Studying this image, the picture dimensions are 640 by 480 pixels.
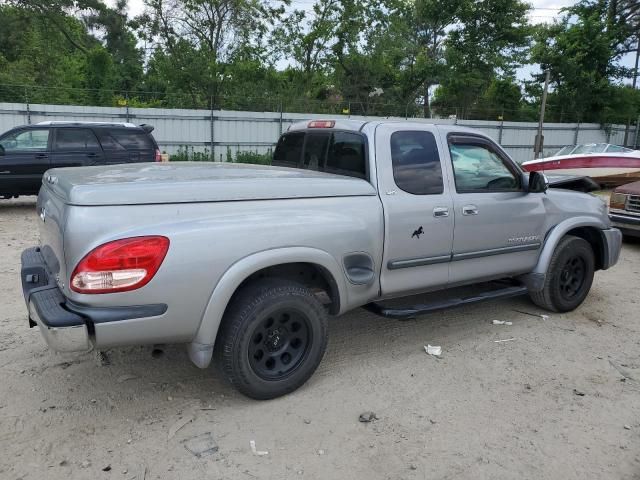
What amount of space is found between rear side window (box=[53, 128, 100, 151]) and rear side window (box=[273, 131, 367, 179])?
6854 millimetres

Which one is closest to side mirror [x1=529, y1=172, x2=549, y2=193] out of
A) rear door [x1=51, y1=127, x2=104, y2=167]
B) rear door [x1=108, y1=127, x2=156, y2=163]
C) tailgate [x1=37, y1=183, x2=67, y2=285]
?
tailgate [x1=37, y1=183, x2=67, y2=285]

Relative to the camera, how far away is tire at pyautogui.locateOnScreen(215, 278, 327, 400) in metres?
3.21

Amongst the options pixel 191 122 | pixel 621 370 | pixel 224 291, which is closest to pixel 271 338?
pixel 224 291

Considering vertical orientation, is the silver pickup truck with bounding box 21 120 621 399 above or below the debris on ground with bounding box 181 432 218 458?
above

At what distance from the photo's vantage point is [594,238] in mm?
5477

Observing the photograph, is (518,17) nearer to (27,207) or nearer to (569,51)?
(569,51)

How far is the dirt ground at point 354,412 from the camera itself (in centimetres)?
284

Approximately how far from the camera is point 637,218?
8.42m

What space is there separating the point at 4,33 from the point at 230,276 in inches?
1395

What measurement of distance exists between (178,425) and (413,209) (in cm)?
221

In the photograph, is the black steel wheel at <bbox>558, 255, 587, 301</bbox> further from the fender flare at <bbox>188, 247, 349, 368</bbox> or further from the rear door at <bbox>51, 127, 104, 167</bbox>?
the rear door at <bbox>51, 127, 104, 167</bbox>

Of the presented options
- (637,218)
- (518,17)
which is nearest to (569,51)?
(518,17)

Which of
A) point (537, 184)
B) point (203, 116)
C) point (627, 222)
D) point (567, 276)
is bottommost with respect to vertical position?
point (567, 276)

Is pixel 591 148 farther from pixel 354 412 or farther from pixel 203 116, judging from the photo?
pixel 354 412
